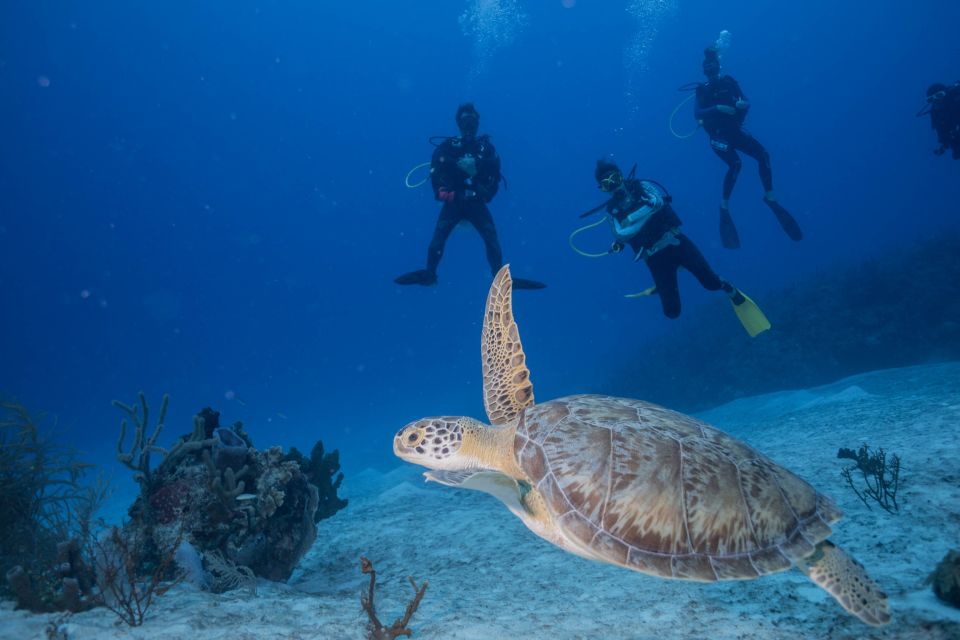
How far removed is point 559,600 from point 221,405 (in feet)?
259

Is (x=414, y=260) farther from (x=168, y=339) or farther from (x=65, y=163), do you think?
(x=65, y=163)

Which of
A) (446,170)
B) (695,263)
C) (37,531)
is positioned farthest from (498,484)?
(446,170)

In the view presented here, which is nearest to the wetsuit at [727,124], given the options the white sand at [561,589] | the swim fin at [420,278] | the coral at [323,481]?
the white sand at [561,589]

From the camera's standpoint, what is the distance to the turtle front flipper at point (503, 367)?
4.02 m

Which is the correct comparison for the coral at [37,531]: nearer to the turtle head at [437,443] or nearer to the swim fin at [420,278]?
the turtle head at [437,443]

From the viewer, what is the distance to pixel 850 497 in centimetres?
409

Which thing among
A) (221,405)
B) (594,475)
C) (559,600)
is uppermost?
(221,405)

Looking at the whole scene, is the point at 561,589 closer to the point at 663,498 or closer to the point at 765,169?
the point at 663,498

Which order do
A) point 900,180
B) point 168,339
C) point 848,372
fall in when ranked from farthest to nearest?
point 900,180 → point 168,339 → point 848,372

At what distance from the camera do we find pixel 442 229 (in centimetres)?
994

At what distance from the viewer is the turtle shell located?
2.57 m

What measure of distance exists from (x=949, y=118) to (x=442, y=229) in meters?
13.1

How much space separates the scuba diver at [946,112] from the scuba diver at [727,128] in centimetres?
347

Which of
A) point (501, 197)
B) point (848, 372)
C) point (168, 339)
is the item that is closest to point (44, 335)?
point (168, 339)
